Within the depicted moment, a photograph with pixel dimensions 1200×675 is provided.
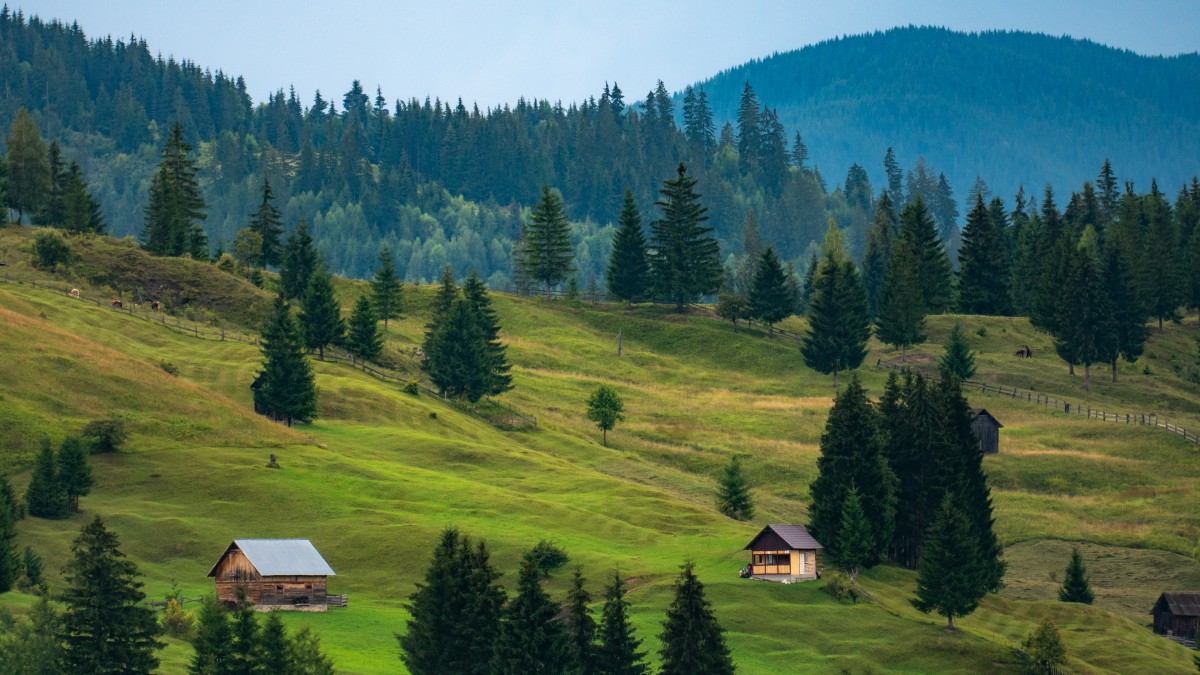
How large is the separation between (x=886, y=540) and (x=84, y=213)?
113195 millimetres

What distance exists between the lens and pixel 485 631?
2371 inches

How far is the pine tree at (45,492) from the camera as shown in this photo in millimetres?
80625

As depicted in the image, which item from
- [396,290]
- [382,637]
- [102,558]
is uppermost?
[396,290]

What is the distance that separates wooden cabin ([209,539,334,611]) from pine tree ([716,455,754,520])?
1207 inches

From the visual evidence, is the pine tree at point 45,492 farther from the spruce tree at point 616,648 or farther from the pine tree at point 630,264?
the pine tree at point 630,264

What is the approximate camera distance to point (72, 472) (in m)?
82.3

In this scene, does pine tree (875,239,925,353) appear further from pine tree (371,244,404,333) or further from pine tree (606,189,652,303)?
pine tree (371,244,404,333)

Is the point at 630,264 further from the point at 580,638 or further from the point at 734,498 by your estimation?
the point at 580,638

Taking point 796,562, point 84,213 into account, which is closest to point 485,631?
point 796,562

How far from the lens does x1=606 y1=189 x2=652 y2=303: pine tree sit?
168m

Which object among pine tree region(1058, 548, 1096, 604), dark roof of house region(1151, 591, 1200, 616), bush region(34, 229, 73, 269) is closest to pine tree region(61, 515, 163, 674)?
pine tree region(1058, 548, 1096, 604)

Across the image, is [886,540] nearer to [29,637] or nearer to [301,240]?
[29,637]

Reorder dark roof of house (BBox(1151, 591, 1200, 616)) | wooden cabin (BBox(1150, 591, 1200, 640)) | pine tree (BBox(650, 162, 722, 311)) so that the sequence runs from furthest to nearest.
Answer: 1. pine tree (BBox(650, 162, 722, 311))
2. dark roof of house (BBox(1151, 591, 1200, 616))
3. wooden cabin (BBox(1150, 591, 1200, 640))

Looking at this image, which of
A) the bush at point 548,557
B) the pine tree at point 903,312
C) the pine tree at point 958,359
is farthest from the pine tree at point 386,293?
the bush at point 548,557
